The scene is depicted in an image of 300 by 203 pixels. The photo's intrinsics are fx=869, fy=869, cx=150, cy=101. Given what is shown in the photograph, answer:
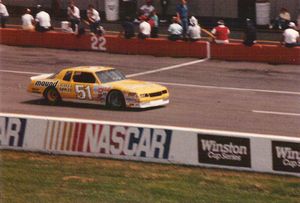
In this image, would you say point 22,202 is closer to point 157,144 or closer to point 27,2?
point 157,144

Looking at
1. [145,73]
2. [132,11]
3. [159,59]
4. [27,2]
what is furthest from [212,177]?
[27,2]

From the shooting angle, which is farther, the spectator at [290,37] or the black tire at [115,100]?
the spectator at [290,37]

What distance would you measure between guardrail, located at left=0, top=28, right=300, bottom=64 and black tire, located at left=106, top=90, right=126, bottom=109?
8.98m

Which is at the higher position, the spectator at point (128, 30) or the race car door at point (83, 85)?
the spectator at point (128, 30)

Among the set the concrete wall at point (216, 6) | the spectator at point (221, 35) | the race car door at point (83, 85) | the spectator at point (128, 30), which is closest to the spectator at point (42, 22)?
the spectator at point (128, 30)

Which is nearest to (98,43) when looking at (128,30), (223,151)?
(128,30)

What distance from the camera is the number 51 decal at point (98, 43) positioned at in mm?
34906

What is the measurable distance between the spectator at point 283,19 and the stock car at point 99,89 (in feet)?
40.6

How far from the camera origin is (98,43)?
Result: 3497cm

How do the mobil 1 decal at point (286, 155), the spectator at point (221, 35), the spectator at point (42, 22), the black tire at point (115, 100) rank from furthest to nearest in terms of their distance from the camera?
the spectator at point (42, 22) → the spectator at point (221, 35) → the black tire at point (115, 100) → the mobil 1 decal at point (286, 155)

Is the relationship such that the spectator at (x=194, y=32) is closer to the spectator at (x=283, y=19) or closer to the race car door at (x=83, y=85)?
the spectator at (x=283, y=19)

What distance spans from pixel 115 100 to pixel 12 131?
5.23m

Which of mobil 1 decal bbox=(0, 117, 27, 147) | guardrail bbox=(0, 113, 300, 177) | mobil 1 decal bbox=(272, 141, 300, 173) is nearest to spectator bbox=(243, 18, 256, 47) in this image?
guardrail bbox=(0, 113, 300, 177)

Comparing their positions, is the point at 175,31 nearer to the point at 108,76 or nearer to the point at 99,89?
the point at 108,76
